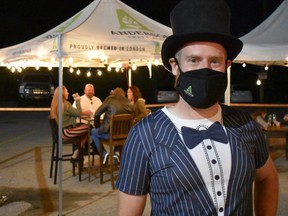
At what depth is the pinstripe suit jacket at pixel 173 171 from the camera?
1583 millimetres

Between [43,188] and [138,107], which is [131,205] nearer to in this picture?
[43,188]

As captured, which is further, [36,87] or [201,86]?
[36,87]

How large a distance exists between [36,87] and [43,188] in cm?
1846

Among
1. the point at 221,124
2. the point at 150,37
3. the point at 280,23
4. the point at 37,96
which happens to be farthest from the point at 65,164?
the point at 37,96

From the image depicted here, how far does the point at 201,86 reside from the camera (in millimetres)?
1617

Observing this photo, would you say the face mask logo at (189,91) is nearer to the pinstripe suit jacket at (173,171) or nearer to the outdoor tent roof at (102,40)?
the pinstripe suit jacket at (173,171)

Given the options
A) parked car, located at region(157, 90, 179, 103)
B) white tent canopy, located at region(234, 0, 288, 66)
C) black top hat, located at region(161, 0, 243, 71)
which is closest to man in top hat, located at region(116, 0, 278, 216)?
black top hat, located at region(161, 0, 243, 71)

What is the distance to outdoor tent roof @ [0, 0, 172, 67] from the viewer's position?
570 cm

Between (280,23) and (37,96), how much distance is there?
60.3ft

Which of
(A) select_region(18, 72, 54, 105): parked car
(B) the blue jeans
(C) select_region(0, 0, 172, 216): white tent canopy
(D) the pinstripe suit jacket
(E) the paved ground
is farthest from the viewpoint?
(A) select_region(18, 72, 54, 105): parked car

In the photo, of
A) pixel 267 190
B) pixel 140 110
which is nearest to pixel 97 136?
pixel 140 110

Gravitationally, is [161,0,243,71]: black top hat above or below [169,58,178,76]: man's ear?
above

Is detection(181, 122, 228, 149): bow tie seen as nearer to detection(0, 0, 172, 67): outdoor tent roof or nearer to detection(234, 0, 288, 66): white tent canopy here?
detection(0, 0, 172, 67): outdoor tent roof

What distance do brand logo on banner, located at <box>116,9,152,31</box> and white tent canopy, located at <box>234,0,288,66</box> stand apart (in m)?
1.66
